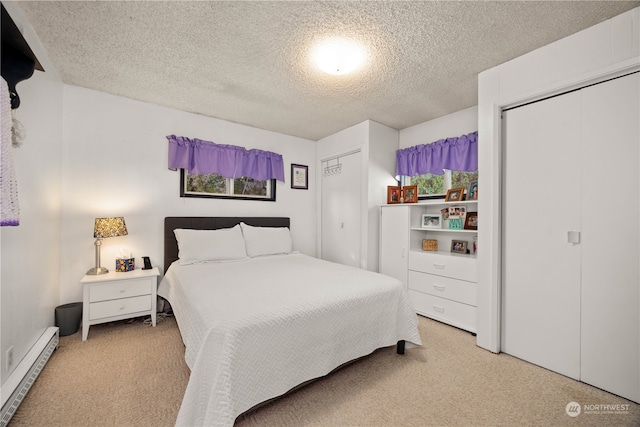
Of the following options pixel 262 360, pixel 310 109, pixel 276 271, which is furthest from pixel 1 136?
pixel 310 109

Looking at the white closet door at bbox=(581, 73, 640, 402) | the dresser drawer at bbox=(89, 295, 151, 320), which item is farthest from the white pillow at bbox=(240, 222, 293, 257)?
the white closet door at bbox=(581, 73, 640, 402)

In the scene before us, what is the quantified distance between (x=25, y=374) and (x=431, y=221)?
3.80 m

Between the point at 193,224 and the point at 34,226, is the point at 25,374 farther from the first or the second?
the point at 193,224

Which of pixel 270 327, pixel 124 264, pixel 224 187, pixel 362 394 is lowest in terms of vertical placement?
pixel 362 394

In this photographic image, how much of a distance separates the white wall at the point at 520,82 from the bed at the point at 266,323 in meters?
0.74

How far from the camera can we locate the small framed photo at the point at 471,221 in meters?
3.01

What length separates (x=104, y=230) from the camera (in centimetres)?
262

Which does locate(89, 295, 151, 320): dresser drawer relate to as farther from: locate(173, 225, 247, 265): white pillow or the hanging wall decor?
the hanging wall decor

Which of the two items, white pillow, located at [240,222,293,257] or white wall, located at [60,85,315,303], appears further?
white pillow, located at [240,222,293,257]

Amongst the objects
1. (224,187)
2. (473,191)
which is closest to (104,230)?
(224,187)

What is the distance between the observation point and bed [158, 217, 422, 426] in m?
1.37

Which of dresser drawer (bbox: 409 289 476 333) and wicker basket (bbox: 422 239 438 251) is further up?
wicker basket (bbox: 422 239 438 251)

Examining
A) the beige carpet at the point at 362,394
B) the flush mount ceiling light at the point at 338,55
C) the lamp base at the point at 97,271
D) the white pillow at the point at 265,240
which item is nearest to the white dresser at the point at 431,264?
the beige carpet at the point at 362,394

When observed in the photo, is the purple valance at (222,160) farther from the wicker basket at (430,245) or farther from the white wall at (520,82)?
the white wall at (520,82)
